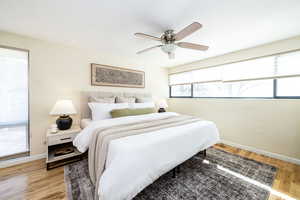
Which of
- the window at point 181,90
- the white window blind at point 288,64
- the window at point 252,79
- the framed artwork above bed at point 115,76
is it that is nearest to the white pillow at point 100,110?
the framed artwork above bed at point 115,76

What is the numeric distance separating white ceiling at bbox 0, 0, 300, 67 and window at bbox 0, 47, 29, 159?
516 mm

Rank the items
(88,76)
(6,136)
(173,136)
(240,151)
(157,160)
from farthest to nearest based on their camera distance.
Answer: (88,76), (240,151), (6,136), (173,136), (157,160)

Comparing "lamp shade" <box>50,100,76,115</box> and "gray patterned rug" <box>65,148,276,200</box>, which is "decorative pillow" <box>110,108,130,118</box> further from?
"gray patterned rug" <box>65,148,276,200</box>

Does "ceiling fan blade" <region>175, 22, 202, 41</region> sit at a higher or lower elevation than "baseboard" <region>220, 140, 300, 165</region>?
higher

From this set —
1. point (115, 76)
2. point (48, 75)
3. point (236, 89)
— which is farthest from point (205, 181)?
point (48, 75)

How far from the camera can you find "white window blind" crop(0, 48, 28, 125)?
7.01ft

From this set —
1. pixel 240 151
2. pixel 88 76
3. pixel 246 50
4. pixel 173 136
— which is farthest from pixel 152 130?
pixel 246 50

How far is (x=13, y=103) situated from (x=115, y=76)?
2.01m

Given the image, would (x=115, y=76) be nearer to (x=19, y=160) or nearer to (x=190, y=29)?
(x=190, y=29)

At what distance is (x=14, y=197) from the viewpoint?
1418 millimetres

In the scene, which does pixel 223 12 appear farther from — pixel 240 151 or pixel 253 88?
pixel 240 151

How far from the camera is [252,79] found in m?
2.66

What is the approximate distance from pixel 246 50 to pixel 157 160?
3109mm

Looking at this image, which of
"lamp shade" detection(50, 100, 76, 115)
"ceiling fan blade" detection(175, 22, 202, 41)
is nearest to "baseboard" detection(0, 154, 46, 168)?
"lamp shade" detection(50, 100, 76, 115)
